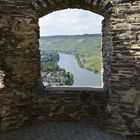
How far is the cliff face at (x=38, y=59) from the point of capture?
5855 millimetres

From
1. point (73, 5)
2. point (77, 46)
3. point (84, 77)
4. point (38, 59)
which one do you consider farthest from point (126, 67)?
point (77, 46)

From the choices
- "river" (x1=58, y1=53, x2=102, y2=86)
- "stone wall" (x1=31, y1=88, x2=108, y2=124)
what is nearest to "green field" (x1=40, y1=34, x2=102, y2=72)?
"river" (x1=58, y1=53, x2=102, y2=86)

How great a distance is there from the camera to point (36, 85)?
6.56m

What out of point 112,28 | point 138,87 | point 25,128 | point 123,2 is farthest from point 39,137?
point 123,2

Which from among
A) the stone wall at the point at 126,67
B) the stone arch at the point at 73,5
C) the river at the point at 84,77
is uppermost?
the stone arch at the point at 73,5

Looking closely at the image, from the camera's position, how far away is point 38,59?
657cm

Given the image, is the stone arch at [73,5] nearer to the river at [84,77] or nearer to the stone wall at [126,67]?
the stone wall at [126,67]

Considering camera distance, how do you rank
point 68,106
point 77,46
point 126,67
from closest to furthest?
point 126,67
point 68,106
point 77,46

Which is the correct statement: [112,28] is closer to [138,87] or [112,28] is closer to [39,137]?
[138,87]

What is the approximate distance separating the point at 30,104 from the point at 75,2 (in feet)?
6.88

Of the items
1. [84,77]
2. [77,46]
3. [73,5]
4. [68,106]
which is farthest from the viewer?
[77,46]

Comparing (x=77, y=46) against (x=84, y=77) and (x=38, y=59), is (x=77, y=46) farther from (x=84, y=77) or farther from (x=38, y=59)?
(x=38, y=59)

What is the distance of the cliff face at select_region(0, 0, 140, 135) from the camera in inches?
231

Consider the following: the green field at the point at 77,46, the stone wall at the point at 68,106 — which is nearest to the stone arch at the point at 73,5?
the stone wall at the point at 68,106
